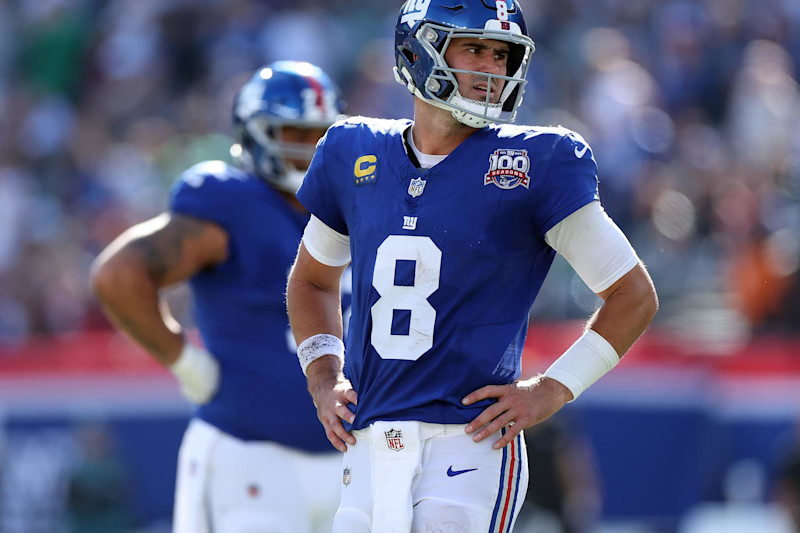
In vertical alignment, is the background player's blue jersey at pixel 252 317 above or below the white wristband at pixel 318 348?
below

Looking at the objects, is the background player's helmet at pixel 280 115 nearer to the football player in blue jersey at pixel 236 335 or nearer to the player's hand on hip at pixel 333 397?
the football player in blue jersey at pixel 236 335

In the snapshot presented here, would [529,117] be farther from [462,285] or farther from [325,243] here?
[462,285]

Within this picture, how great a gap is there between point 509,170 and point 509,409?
0.58 meters

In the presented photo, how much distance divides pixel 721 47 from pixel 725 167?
6.09 ft

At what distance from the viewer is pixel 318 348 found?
11.3ft

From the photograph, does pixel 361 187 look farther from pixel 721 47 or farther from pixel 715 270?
pixel 721 47

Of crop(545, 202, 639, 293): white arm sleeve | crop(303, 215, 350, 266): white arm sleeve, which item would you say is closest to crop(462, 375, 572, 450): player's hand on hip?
crop(545, 202, 639, 293): white arm sleeve

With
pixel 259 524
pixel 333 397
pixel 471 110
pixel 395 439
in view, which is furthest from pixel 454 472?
pixel 259 524

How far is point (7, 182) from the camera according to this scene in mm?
11477

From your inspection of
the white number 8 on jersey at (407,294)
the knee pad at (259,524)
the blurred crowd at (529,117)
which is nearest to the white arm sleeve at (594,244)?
the white number 8 on jersey at (407,294)

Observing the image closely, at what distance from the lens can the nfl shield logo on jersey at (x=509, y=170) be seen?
3057 mm

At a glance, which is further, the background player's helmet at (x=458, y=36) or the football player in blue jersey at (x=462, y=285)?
the background player's helmet at (x=458, y=36)

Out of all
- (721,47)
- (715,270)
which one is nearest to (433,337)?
(715,270)

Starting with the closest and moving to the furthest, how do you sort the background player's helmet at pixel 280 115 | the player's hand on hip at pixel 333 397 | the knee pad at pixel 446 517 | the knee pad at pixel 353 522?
the knee pad at pixel 446 517 < the knee pad at pixel 353 522 < the player's hand on hip at pixel 333 397 < the background player's helmet at pixel 280 115
